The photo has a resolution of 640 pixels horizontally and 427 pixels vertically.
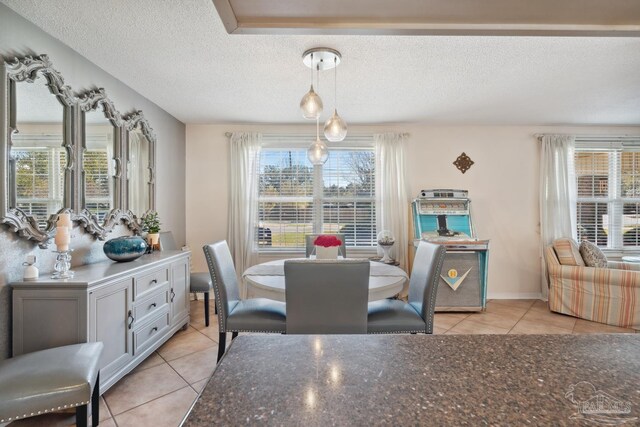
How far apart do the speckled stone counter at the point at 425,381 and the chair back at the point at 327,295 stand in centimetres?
98

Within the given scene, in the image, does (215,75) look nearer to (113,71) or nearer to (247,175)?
(113,71)

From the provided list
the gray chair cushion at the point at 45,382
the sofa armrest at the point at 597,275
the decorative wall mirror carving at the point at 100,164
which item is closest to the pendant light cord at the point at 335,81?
the decorative wall mirror carving at the point at 100,164

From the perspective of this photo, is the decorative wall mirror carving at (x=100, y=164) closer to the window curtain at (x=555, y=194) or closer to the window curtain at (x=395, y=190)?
the window curtain at (x=395, y=190)

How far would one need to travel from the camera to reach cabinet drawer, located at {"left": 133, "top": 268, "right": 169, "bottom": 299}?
2297mm

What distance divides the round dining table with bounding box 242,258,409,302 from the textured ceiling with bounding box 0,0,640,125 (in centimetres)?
165

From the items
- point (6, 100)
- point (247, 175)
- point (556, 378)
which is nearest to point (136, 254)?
point (6, 100)

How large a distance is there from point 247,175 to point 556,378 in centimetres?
398

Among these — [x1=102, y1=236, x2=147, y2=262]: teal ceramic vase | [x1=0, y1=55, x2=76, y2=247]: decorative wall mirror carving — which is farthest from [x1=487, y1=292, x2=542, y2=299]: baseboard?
[x1=0, y1=55, x2=76, y2=247]: decorative wall mirror carving

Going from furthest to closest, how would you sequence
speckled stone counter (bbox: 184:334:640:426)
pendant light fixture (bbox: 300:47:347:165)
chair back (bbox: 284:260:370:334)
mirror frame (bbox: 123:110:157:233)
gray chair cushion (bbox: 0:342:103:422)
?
1. mirror frame (bbox: 123:110:157:233)
2. pendant light fixture (bbox: 300:47:347:165)
3. chair back (bbox: 284:260:370:334)
4. gray chair cushion (bbox: 0:342:103:422)
5. speckled stone counter (bbox: 184:334:640:426)

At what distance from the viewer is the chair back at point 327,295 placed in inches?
67.7

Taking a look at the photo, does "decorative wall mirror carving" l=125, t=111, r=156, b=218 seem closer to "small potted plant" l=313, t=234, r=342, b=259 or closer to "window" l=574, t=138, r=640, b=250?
"small potted plant" l=313, t=234, r=342, b=259

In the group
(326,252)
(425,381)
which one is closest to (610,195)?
(326,252)

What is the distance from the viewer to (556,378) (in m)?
0.53

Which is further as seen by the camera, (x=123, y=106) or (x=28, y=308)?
(x=123, y=106)
